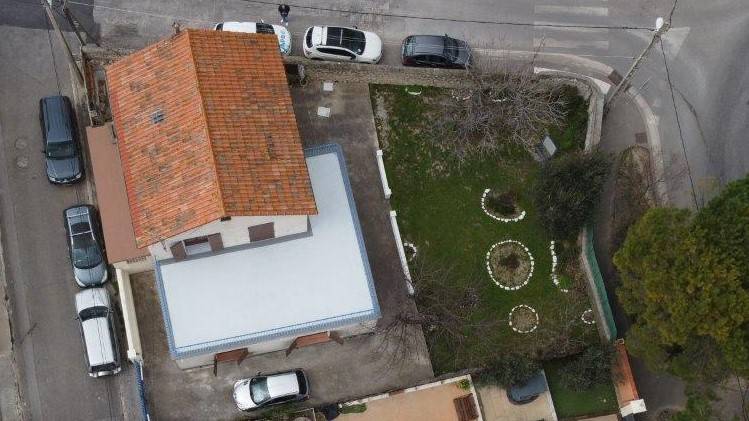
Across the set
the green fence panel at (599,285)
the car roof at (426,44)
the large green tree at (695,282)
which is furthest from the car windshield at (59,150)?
the large green tree at (695,282)

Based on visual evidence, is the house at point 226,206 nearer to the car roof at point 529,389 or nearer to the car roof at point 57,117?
the car roof at point 57,117

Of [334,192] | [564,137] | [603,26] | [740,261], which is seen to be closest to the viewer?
[740,261]

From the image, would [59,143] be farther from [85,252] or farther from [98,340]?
[98,340]

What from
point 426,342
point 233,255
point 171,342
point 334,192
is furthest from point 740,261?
point 171,342

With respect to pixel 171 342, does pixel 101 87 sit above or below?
above

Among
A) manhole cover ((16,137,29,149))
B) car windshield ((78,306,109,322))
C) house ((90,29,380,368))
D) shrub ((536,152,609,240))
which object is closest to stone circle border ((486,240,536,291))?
shrub ((536,152,609,240))

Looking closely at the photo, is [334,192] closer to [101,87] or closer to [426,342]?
[426,342]
